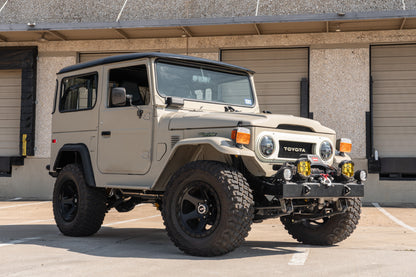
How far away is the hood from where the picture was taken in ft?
19.5

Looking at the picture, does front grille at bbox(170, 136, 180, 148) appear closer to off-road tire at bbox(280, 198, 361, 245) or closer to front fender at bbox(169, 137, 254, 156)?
front fender at bbox(169, 137, 254, 156)

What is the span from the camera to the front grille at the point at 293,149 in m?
6.15

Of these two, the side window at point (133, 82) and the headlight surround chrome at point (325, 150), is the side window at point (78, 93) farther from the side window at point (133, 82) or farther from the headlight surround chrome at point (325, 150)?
the headlight surround chrome at point (325, 150)

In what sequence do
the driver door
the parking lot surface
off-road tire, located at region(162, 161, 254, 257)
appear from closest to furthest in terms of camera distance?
the parking lot surface, off-road tire, located at region(162, 161, 254, 257), the driver door

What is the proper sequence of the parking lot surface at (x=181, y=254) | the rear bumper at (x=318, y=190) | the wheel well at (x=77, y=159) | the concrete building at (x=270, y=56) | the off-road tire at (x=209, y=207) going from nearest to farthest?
the parking lot surface at (x=181, y=254) < the off-road tire at (x=209, y=207) < the rear bumper at (x=318, y=190) < the wheel well at (x=77, y=159) < the concrete building at (x=270, y=56)

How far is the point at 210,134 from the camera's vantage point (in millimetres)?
6062

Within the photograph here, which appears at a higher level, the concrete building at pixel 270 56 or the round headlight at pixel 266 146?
the concrete building at pixel 270 56

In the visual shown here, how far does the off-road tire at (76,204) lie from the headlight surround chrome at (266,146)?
105 inches

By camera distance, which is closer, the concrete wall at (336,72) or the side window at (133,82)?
the side window at (133,82)

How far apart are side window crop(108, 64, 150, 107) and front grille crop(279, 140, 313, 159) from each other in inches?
67.9

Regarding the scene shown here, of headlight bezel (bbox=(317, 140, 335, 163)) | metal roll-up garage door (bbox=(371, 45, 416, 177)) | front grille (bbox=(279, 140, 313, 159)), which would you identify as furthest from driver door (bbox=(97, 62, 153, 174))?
metal roll-up garage door (bbox=(371, 45, 416, 177))

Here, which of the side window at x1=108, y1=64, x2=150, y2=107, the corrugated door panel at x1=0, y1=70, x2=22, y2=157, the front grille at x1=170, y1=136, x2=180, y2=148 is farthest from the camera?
the corrugated door panel at x1=0, y1=70, x2=22, y2=157

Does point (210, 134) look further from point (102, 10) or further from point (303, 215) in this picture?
point (102, 10)

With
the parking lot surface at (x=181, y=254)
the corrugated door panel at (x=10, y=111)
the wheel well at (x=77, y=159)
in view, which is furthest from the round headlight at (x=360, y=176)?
the corrugated door panel at (x=10, y=111)
